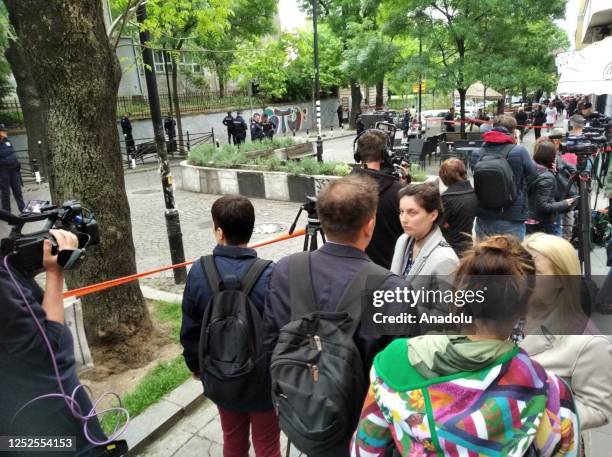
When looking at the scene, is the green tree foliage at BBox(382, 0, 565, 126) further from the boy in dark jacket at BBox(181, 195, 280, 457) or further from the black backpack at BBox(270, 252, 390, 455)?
the black backpack at BBox(270, 252, 390, 455)

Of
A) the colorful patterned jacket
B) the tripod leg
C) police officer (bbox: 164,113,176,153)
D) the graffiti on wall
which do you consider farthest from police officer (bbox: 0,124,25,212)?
the graffiti on wall

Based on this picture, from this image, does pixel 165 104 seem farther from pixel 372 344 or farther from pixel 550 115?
pixel 372 344

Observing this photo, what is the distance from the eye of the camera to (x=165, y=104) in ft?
83.8

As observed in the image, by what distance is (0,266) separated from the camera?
181 centimetres

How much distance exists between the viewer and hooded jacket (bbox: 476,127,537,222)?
443cm

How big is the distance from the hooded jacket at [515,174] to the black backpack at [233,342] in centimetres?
309

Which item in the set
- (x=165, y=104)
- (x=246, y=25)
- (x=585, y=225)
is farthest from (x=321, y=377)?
(x=165, y=104)

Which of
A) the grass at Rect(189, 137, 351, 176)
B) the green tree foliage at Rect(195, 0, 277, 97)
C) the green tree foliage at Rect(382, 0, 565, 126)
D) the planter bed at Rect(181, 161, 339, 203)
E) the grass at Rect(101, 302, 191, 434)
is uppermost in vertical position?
the green tree foliage at Rect(195, 0, 277, 97)

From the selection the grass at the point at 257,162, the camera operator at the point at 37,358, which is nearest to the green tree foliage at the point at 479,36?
the grass at the point at 257,162

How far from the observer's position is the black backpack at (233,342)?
7.04 ft

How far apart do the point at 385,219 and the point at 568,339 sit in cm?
182

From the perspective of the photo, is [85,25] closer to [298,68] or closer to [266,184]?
[266,184]

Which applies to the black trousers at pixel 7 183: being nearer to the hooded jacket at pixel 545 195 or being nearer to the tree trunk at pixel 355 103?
the hooded jacket at pixel 545 195

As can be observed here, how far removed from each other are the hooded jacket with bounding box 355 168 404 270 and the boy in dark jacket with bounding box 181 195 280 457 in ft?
4.22
